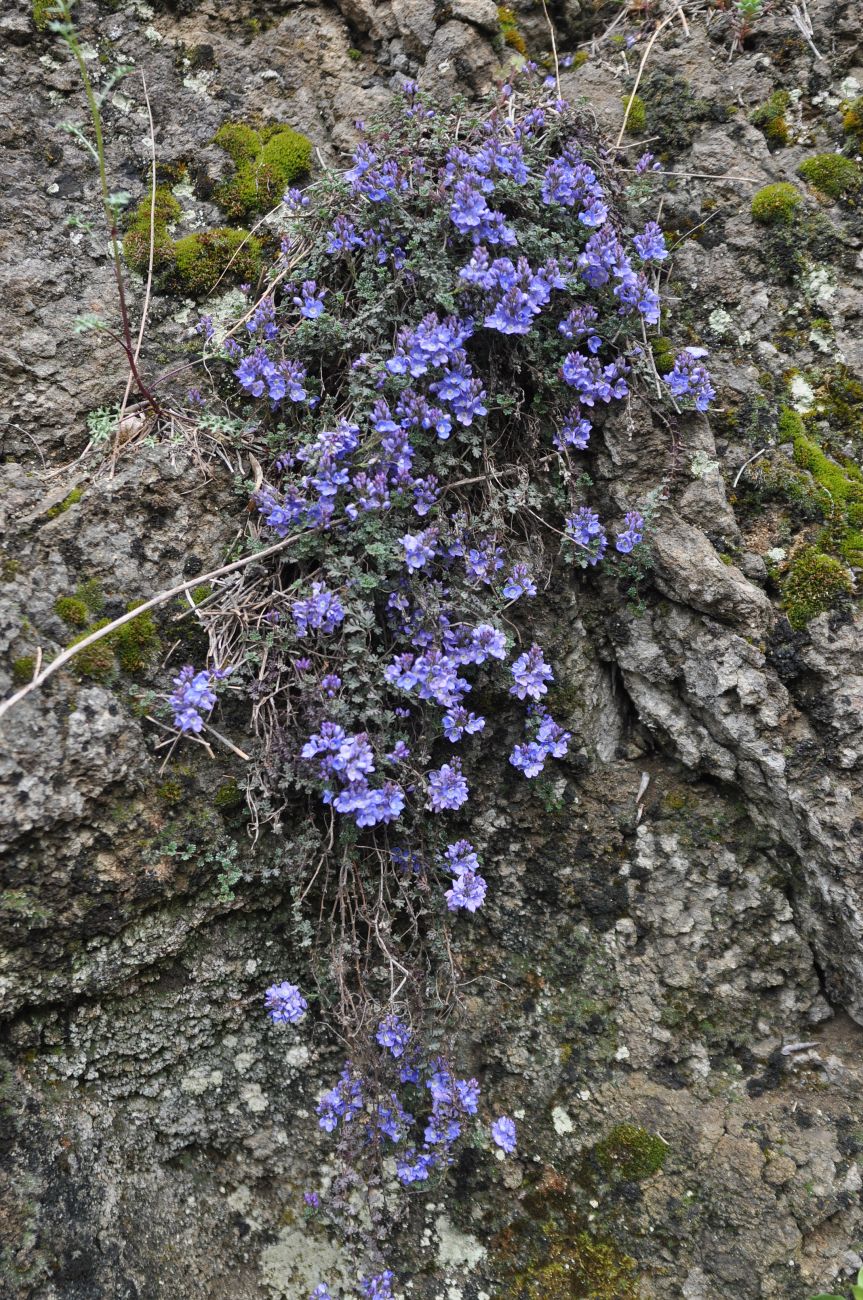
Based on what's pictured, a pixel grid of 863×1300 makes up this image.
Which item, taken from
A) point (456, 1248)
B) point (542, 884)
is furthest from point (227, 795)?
point (456, 1248)

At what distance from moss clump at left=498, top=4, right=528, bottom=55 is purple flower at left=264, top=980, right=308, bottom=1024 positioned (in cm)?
405

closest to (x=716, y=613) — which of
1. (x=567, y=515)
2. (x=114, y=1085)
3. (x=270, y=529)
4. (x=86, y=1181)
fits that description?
(x=567, y=515)

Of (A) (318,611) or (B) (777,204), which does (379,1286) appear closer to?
(A) (318,611)

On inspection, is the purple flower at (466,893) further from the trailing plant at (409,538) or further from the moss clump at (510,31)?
the moss clump at (510,31)

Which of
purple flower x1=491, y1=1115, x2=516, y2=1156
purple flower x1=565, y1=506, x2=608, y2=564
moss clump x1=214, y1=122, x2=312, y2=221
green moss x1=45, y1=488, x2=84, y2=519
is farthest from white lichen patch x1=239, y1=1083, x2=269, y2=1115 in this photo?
moss clump x1=214, y1=122, x2=312, y2=221

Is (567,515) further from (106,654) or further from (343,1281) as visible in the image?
(343,1281)

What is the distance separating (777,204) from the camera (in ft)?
11.0

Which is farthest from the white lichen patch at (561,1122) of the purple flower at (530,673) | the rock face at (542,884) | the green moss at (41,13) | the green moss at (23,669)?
the green moss at (41,13)

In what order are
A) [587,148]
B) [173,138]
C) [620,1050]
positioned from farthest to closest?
[173,138]
[587,148]
[620,1050]

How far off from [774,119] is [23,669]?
11.7 feet

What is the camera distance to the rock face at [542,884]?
2.72 meters

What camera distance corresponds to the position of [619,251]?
10.4ft

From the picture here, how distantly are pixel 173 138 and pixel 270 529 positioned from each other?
1.86 metres

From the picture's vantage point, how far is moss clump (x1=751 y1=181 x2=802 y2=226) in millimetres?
3346
